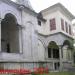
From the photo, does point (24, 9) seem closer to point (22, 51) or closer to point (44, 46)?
point (22, 51)

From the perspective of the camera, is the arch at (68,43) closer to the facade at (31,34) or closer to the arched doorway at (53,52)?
the facade at (31,34)

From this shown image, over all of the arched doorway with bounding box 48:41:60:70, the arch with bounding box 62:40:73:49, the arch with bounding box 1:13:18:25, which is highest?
the arch with bounding box 1:13:18:25

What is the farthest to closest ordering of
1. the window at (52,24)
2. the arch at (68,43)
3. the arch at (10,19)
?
1. the arch at (68,43)
2. the window at (52,24)
3. the arch at (10,19)

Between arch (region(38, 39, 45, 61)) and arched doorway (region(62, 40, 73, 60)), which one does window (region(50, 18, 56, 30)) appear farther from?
arched doorway (region(62, 40, 73, 60))

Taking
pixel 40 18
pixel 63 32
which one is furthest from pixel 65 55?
pixel 40 18

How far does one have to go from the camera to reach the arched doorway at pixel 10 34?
65.3 ft

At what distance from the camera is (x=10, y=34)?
2098cm

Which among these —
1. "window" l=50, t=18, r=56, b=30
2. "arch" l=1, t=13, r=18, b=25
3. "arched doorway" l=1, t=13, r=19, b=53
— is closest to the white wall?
"window" l=50, t=18, r=56, b=30

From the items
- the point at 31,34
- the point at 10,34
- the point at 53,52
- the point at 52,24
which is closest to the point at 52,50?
the point at 53,52

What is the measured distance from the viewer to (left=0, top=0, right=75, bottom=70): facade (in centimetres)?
1734

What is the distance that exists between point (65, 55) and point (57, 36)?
5.92m

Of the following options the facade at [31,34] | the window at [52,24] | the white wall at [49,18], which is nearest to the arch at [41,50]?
the facade at [31,34]

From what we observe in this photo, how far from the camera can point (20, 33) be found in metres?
19.8

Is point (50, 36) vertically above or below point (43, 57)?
above
